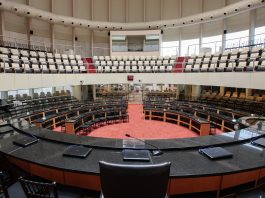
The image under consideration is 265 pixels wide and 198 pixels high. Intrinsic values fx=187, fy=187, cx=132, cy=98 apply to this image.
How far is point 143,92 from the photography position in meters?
17.7

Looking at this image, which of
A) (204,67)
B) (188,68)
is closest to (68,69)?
(188,68)

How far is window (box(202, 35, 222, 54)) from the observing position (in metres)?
16.0

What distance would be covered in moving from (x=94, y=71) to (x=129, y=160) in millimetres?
12653

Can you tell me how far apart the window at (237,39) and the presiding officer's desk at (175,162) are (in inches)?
545

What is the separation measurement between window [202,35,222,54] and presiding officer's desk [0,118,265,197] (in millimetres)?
14616

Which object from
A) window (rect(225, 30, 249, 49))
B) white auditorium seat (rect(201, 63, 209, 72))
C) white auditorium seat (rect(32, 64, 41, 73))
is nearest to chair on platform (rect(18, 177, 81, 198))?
white auditorium seat (rect(32, 64, 41, 73))

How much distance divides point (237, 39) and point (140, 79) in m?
8.43

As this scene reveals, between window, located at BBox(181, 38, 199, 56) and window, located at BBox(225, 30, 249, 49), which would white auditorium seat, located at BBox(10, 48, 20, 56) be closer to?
window, located at BBox(181, 38, 199, 56)

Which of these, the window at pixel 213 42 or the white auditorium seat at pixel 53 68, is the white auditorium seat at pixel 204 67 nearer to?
the window at pixel 213 42

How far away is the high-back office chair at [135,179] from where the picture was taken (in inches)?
48.3

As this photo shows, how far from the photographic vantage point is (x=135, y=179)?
123 centimetres

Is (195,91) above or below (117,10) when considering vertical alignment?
below

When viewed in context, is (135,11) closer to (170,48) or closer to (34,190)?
(170,48)

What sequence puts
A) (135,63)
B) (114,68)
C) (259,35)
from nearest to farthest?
1. (259,35)
2. (114,68)
3. (135,63)
